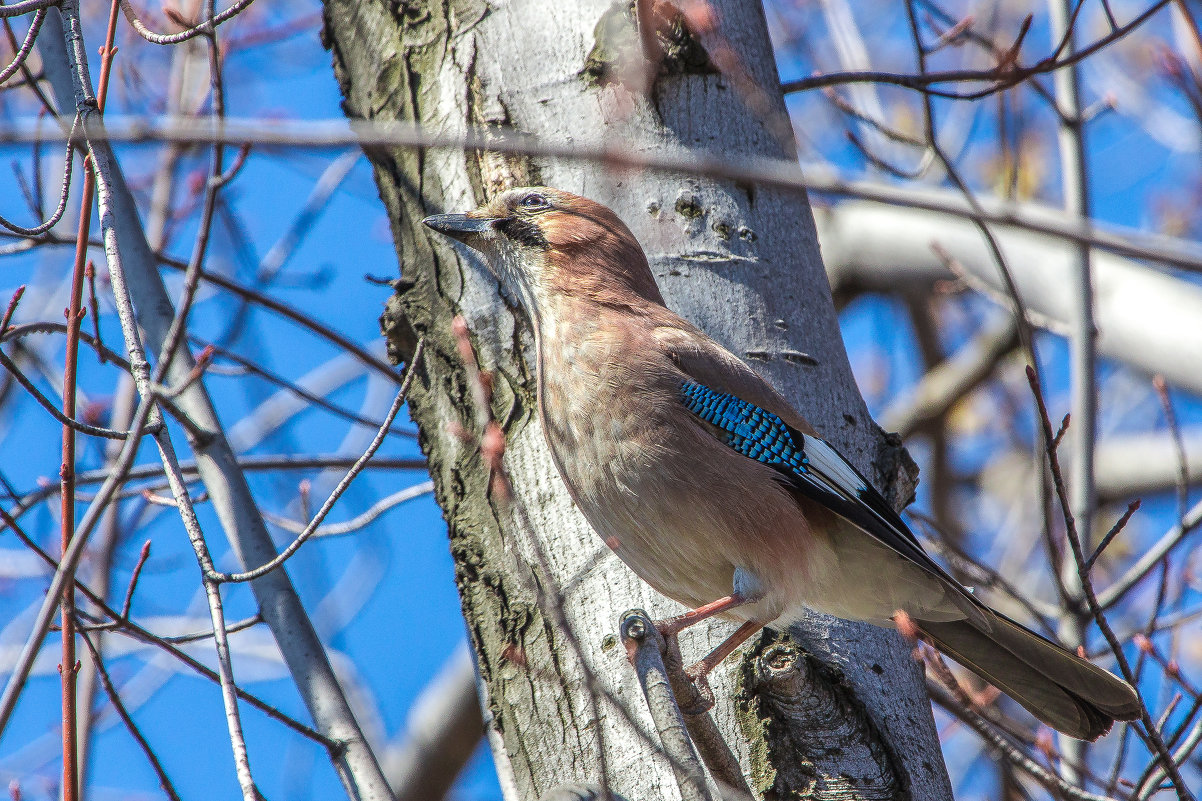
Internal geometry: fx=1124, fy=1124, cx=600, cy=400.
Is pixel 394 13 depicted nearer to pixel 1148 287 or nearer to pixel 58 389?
pixel 58 389

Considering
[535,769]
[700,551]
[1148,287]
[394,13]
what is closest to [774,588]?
[700,551]

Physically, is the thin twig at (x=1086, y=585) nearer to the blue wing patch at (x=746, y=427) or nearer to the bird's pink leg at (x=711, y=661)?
the blue wing patch at (x=746, y=427)

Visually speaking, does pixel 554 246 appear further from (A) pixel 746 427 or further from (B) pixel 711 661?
(B) pixel 711 661

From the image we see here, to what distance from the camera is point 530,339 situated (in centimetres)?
345

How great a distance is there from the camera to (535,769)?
2941 mm

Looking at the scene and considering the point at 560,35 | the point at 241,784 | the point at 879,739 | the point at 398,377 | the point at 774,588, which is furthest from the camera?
the point at 398,377

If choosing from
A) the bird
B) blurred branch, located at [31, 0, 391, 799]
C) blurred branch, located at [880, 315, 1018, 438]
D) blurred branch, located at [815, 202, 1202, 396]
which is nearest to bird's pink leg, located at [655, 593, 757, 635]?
the bird

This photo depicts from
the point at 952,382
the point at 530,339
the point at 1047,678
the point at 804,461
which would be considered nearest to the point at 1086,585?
the point at 1047,678

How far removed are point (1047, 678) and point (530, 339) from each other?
1.91 metres

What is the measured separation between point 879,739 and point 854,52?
488cm

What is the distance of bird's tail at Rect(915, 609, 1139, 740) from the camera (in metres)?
3.38

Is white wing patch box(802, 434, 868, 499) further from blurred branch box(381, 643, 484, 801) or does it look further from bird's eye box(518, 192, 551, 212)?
blurred branch box(381, 643, 484, 801)

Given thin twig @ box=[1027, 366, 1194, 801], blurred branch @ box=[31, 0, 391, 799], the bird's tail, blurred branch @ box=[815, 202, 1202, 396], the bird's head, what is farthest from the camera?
blurred branch @ box=[815, 202, 1202, 396]

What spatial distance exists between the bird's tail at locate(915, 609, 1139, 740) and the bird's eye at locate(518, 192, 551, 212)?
1.80m
